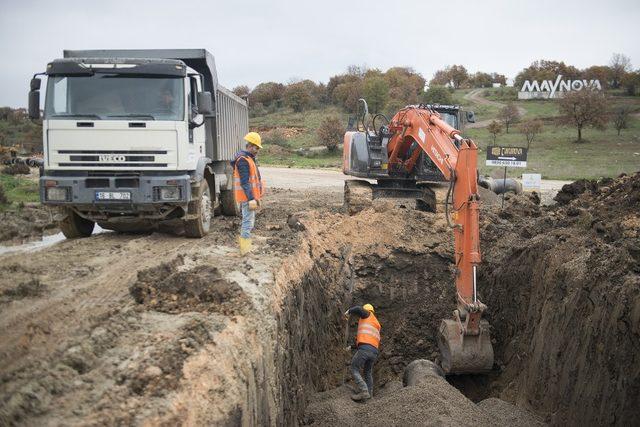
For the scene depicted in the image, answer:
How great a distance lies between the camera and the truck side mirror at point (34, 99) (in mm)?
9883

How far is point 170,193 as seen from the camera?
10.1m

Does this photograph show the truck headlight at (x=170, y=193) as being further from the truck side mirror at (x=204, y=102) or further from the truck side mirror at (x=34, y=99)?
the truck side mirror at (x=34, y=99)

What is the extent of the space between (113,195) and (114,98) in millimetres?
1603

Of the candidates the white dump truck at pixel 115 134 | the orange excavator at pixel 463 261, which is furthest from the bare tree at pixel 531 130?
the white dump truck at pixel 115 134

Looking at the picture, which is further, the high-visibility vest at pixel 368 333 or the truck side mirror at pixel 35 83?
the truck side mirror at pixel 35 83

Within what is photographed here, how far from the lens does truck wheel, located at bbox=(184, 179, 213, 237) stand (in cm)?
1090

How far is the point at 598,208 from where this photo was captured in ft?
34.8

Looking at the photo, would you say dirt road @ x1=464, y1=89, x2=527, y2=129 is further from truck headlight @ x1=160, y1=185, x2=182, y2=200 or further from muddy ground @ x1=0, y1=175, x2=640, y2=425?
truck headlight @ x1=160, y1=185, x2=182, y2=200

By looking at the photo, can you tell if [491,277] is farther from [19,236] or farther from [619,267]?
[19,236]

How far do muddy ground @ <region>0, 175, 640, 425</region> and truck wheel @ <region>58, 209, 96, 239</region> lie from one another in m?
0.51

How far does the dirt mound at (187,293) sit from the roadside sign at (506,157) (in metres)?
9.27

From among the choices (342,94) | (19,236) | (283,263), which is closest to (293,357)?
(283,263)

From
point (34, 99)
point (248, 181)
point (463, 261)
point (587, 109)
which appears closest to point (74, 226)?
point (34, 99)

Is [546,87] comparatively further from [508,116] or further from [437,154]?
[437,154]
